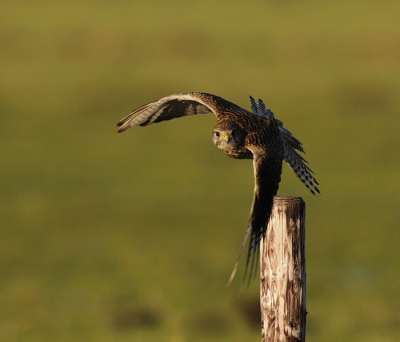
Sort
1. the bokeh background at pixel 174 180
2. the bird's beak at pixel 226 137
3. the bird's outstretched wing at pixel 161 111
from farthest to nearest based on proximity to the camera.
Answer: the bokeh background at pixel 174 180 → the bird's outstretched wing at pixel 161 111 → the bird's beak at pixel 226 137

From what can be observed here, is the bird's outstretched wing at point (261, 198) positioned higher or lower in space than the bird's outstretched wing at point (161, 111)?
lower

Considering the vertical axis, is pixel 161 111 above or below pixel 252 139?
above

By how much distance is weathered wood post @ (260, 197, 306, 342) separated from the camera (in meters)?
6.93

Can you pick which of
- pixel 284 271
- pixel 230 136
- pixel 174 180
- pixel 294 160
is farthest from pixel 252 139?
pixel 174 180

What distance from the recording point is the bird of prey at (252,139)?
6.96m

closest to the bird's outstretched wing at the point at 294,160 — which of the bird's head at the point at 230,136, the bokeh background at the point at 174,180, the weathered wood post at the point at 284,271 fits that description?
the bird's head at the point at 230,136

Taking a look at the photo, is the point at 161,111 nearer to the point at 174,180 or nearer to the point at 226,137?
the point at 226,137

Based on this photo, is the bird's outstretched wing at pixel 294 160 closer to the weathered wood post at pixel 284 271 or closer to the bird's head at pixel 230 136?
the bird's head at pixel 230 136

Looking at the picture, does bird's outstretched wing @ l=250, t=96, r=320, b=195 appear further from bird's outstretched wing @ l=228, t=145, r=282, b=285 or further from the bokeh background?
the bokeh background

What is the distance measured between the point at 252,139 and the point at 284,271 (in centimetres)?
165

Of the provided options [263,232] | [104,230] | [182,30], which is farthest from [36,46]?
[263,232]

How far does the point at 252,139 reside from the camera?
8.36 meters

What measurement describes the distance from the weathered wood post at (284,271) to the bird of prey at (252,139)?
0.08 meters

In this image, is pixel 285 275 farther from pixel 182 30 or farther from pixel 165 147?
pixel 182 30
